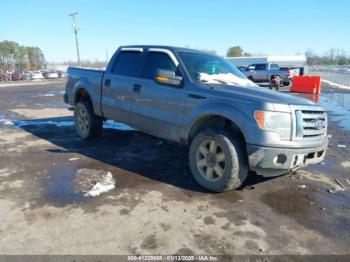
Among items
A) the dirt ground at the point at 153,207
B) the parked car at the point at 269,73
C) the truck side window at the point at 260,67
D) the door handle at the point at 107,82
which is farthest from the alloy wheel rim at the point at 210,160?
the truck side window at the point at 260,67

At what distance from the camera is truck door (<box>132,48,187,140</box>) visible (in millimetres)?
5051

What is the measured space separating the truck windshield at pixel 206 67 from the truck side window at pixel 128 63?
96 cm

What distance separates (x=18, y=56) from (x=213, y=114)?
107972 mm

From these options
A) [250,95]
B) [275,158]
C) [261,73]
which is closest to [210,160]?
[275,158]

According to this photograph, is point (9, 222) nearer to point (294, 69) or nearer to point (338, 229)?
point (338, 229)

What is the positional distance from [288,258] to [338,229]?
36.8 inches

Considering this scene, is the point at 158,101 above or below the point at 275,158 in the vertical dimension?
above

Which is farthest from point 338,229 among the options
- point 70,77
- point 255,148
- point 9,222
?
point 70,77

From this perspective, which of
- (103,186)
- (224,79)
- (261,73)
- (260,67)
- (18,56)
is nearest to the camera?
(103,186)

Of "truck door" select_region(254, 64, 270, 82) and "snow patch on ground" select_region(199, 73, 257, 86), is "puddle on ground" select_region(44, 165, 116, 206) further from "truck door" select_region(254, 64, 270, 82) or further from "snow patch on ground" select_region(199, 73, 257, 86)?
"truck door" select_region(254, 64, 270, 82)

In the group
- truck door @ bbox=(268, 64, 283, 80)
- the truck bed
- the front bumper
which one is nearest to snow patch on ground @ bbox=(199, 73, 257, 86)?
the front bumper

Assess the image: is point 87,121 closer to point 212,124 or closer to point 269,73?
point 212,124

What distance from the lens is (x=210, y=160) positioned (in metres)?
4.63

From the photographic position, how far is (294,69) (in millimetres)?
27906
